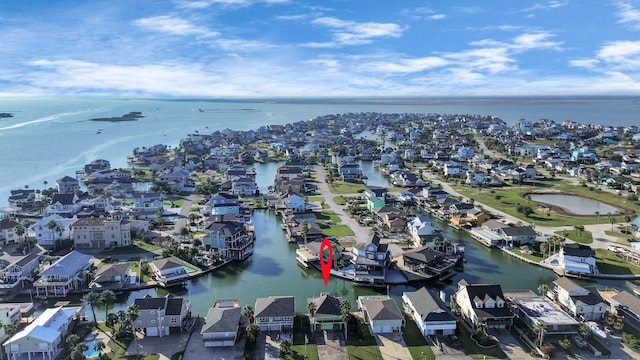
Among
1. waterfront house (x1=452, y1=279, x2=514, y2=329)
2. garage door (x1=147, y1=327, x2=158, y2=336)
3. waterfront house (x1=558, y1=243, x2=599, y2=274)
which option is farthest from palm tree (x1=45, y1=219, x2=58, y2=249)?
waterfront house (x1=558, y1=243, x2=599, y2=274)

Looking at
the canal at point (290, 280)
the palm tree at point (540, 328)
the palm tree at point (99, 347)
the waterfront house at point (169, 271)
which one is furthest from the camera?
the waterfront house at point (169, 271)

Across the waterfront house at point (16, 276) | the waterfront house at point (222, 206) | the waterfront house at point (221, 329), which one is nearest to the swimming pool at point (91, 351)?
the waterfront house at point (221, 329)

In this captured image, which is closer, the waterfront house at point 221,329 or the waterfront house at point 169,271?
the waterfront house at point 221,329

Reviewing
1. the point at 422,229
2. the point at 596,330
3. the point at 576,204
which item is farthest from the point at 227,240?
the point at 576,204

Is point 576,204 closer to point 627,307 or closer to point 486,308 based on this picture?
point 627,307

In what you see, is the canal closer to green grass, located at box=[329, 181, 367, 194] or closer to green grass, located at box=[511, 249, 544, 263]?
green grass, located at box=[511, 249, 544, 263]

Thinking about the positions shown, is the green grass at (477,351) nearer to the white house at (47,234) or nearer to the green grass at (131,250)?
the green grass at (131,250)
